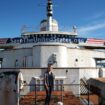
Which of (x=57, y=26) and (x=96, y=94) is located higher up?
(x=57, y=26)

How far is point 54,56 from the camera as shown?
90.9 feet

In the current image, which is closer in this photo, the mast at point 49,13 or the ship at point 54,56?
the ship at point 54,56

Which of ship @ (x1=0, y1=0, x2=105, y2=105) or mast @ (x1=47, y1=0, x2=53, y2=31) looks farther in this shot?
mast @ (x1=47, y1=0, x2=53, y2=31)

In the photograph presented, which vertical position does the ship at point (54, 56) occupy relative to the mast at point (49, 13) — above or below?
below

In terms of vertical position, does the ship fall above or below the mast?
below

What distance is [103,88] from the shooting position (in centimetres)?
2044

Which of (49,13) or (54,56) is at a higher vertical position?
(49,13)

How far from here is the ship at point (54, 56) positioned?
23.6 meters

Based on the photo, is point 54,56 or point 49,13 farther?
point 49,13

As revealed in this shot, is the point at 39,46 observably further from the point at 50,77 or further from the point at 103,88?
the point at 50,77

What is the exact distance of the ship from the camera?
2359cm

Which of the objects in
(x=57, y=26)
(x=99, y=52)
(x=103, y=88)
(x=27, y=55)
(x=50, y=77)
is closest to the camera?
(x=50, y=77)

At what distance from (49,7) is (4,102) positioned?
103 feet

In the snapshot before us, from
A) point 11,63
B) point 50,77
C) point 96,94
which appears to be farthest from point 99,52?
point 50,77
